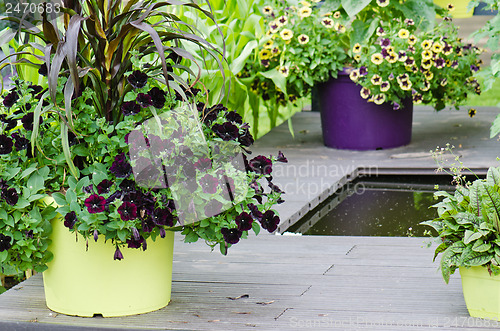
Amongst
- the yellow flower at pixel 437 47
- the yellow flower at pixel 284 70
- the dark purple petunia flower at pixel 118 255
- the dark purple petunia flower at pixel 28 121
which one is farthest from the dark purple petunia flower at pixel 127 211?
the yellow flower at pixel 437 47

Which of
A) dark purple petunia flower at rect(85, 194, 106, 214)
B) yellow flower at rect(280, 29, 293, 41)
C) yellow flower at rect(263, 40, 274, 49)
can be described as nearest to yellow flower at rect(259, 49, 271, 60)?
yellow flower at rect(263, 40, 274, 49)

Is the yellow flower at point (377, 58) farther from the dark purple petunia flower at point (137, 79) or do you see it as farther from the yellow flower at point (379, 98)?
the dark purple petunia flower at point (137, 79)

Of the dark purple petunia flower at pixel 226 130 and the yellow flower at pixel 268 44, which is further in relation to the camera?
the yellow flower at pixel 268 44

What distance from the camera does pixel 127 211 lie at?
59.6 inches

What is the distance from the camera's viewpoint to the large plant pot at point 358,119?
144 inches

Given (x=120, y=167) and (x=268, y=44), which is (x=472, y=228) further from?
(x=268, y=44)

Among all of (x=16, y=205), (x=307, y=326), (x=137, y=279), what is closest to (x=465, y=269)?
(x=307, y=326)

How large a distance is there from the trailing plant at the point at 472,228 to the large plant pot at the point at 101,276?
27.0 inches

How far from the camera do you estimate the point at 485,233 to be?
156 cm

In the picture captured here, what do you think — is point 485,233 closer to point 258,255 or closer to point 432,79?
point 258,255

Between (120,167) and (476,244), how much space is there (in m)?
0.83

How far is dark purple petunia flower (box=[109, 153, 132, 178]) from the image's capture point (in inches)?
61.3

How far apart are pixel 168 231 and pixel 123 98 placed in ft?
1.15

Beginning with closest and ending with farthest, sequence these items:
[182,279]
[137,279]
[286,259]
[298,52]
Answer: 1. [137,279]
2. [182,279]
3. [286,259]
4. [298,52]
